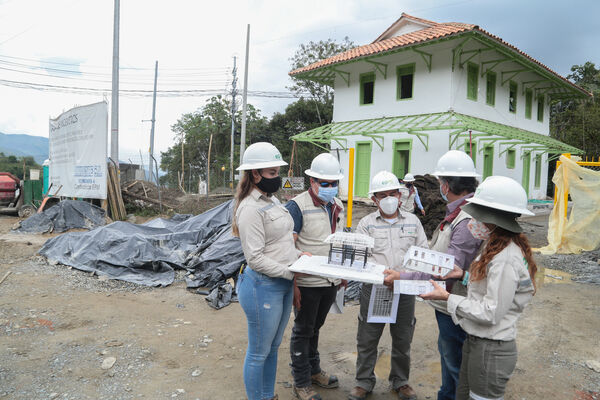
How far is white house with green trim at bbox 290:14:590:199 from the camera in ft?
45.9

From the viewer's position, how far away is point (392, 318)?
294 cm

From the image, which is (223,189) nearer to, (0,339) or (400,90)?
(400,90)

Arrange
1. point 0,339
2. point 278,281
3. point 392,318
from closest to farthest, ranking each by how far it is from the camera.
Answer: point 278,281
point 392,318
point 0,339

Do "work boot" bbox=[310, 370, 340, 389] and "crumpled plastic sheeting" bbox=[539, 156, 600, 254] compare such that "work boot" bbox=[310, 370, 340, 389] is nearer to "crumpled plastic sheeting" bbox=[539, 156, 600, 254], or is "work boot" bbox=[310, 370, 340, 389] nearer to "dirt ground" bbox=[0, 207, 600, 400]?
"dirt ground" bbox=[0, 207, 600, 400]

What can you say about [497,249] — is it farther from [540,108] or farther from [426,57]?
[540,108]

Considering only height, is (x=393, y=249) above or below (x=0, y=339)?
above

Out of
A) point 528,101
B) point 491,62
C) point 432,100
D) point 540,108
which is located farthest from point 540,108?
point 432,100

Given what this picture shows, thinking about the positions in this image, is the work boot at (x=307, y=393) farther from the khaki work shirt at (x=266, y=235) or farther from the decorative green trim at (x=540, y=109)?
the decorative green trim at (x=540, y=109)

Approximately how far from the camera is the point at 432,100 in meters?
Answer: 14.5

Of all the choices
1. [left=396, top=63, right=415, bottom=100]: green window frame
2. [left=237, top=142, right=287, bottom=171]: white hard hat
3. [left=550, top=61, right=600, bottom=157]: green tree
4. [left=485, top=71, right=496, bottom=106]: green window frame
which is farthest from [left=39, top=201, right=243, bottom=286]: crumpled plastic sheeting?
[left=550, top=61, right=600, bottom=157]: green tree

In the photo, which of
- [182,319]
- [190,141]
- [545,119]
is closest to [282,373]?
[182,319]

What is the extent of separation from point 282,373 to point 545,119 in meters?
22.2

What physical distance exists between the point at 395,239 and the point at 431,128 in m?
10.2

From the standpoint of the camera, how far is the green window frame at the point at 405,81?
1520 centimetres
